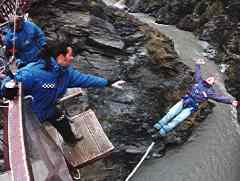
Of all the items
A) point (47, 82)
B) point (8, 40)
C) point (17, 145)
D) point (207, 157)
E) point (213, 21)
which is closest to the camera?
point (17, 145)

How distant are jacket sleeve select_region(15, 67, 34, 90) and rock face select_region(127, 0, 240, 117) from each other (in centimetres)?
1254

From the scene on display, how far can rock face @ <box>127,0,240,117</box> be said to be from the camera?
21103mm

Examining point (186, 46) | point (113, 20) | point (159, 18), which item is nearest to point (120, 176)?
point (113, 20)

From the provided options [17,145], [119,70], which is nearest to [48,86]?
[17,145]

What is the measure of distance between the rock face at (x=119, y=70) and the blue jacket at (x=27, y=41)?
12.8 feet

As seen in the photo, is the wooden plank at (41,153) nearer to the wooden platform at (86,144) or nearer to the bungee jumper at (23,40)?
the wooden platform at (86,144)

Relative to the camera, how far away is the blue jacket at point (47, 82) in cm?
625

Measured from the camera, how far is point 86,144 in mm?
7477

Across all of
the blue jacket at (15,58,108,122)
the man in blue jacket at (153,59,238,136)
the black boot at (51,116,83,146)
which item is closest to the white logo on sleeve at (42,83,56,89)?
the blue jacket at (15,58,108,122)

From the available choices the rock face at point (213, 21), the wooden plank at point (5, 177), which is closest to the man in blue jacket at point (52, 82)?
the wooden plank at point (5, 177)

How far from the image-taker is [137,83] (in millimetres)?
15383

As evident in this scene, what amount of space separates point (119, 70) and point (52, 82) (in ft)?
29.5

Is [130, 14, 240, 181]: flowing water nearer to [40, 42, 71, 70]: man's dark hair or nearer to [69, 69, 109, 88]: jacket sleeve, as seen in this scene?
[69, 69, 109, 88]: jacket sleeve

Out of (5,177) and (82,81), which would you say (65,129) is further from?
(5,177)
